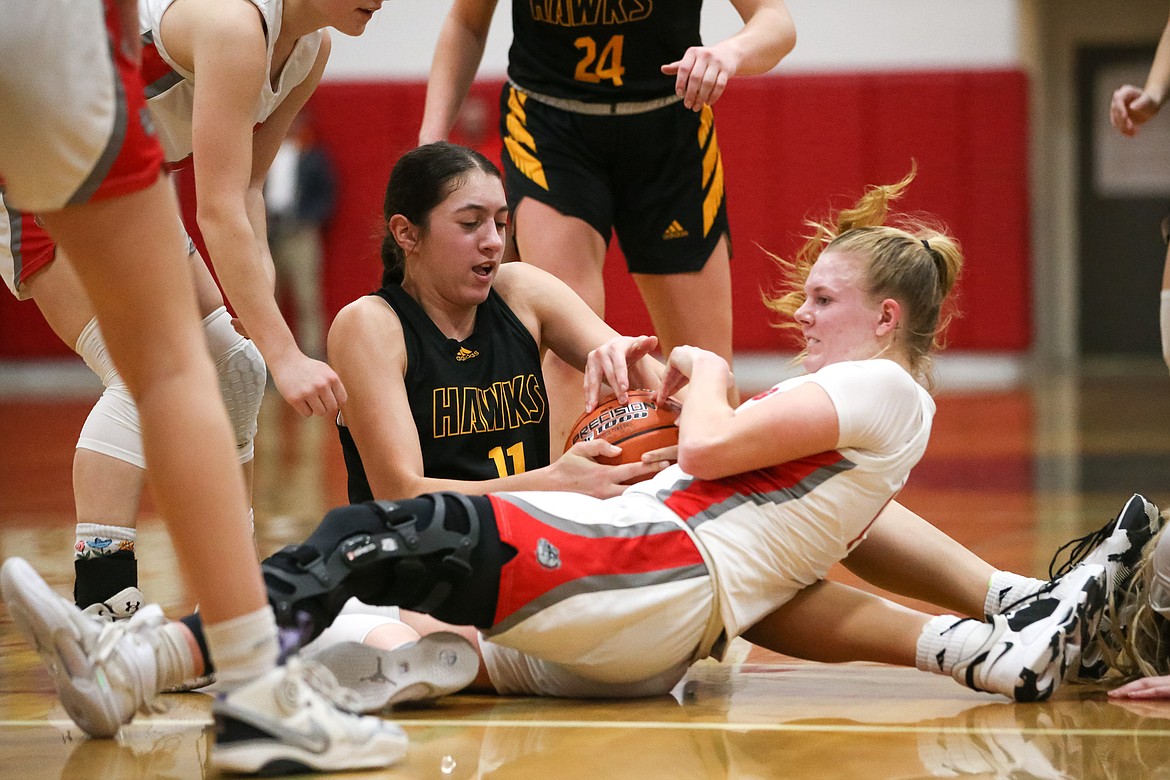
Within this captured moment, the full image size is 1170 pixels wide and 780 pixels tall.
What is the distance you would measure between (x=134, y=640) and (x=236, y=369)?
0.93m

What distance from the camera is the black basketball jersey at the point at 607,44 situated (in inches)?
139

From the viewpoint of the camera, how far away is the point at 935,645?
233 cm

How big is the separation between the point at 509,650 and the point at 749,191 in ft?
29.6

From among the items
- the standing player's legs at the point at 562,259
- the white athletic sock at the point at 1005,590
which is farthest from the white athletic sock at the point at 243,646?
the standing player's legs at the point at 562,259

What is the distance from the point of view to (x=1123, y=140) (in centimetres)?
1195

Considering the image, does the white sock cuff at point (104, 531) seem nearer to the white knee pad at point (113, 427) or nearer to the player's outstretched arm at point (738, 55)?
the white knee pad at point (113, 427)

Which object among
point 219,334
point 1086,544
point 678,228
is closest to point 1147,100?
point 678,228

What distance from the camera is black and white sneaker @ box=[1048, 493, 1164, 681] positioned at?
7.95 feet

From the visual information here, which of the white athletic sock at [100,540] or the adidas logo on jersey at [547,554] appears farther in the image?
the white athletic sock at [100,540]

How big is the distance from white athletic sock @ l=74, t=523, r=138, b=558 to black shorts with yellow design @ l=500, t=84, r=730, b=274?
140 centimetres

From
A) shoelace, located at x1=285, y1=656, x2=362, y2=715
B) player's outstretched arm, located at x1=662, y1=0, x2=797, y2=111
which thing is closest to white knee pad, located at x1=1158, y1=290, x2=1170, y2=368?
player's outstretched arm, located at x1=662, y1=0, x2=797, y2=111

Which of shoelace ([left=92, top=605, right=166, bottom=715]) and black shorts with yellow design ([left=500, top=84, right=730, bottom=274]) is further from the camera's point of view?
black shorts with yellow design ([left=500, top=84, right=730, bottom=274])

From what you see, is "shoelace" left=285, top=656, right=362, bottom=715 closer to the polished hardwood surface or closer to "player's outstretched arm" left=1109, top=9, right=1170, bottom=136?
the polished hardwood surface

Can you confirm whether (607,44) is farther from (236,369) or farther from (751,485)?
(751,485)
